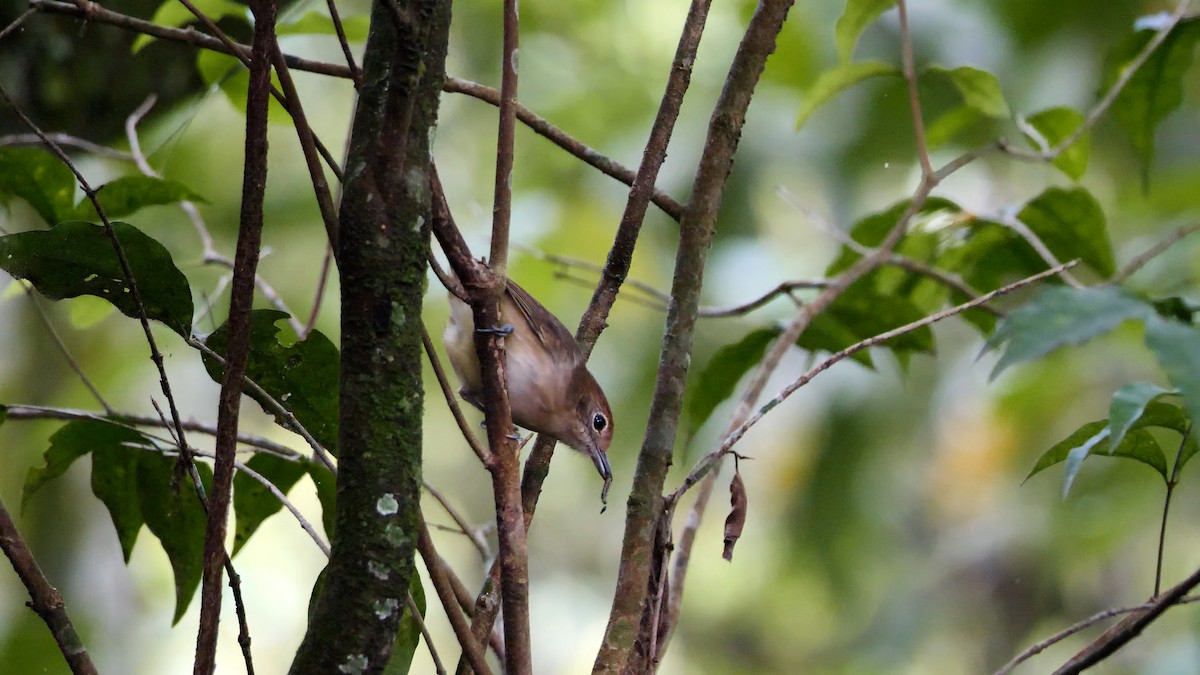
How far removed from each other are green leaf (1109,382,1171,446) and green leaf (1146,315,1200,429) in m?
0.16

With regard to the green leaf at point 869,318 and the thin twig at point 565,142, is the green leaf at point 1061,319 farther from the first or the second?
the green leaf at point 869,318

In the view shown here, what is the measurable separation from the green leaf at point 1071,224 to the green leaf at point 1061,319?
4.63 feet

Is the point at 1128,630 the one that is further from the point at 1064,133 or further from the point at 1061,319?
the point at 1064,133

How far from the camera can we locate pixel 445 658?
21.0 ft

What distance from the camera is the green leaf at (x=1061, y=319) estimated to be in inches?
30.7

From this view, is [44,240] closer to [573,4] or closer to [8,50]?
[8,50]

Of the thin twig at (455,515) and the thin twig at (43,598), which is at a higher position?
the thin twig at (455,515)

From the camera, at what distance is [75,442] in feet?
4.97

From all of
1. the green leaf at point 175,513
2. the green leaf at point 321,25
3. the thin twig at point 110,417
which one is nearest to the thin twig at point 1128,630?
the thin twig at point 110,417

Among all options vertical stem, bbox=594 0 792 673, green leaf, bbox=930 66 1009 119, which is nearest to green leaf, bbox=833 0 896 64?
green leaf, bbox=930 66 1009 119

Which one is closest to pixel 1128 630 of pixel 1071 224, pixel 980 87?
pixel 1071 224

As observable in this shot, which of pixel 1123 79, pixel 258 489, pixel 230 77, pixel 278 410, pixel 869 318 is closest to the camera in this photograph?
pixel 278 410

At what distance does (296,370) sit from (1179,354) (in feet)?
3.33

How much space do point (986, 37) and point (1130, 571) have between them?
3.11 meters
